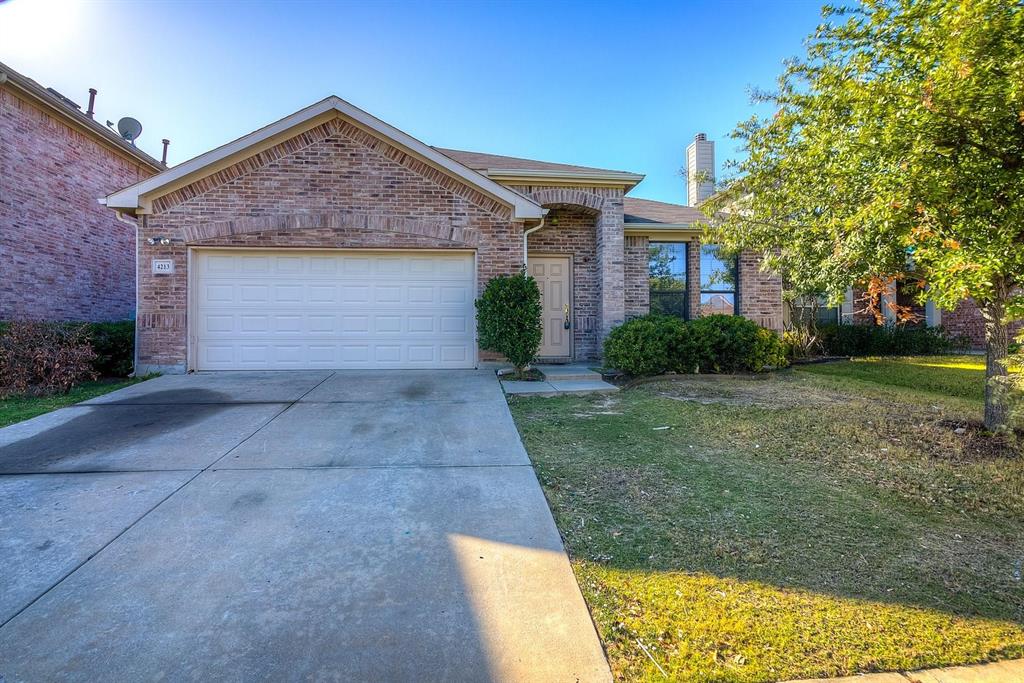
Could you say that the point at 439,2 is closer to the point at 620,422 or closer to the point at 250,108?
the point at 250,108

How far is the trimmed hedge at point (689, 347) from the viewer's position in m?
8.09

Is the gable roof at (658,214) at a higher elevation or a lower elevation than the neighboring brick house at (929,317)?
higher

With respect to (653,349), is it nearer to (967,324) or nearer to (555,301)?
(555,301)

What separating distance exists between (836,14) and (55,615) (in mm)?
7344

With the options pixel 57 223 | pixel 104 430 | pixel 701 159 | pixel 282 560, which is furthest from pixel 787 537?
pixel 57 223

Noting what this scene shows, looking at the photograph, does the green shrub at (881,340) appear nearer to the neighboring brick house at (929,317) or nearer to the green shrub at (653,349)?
the neighboring brick house at (929,317)

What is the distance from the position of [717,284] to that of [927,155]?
813 cm

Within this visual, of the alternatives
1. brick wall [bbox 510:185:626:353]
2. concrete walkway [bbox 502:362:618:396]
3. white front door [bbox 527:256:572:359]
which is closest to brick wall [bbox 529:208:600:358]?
white front door [bbox 527:256:572:359]

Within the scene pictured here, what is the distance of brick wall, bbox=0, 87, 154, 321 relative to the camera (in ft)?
30.0

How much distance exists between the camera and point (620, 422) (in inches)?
212

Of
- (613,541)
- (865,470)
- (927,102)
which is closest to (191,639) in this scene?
(613,541)

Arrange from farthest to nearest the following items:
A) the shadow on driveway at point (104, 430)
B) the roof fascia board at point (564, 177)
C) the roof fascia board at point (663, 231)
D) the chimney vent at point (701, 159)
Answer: the chimney vent at point (701, 159) < the roof fascia board at point (663, 231) < the roof fascia board at point (564, 177) < the shadow on driveway at point (104, 430)

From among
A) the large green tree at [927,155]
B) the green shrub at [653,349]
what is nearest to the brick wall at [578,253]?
the green shrub at [653,349]

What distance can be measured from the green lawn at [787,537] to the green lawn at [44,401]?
5.87 metres
